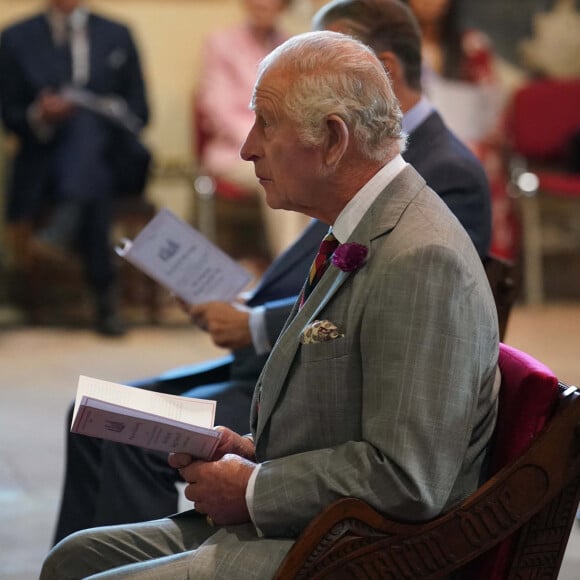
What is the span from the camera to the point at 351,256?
1.72m

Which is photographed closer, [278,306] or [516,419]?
[516,419]

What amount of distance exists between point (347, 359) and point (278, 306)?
998 millimetres

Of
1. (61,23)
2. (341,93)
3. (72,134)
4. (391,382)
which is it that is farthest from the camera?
(61,23)

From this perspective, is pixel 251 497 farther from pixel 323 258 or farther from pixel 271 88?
pixel 271 88

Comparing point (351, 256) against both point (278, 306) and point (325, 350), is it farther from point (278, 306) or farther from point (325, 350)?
point (278, 306)

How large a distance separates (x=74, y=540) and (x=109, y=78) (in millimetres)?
4784

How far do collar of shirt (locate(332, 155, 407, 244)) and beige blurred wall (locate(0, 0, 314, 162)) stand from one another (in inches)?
213

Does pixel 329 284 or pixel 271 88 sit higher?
pixel 271 88

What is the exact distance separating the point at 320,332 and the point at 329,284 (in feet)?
0.30

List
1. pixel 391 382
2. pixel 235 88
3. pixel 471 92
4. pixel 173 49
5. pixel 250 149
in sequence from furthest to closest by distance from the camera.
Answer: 1. pixel 173 49
2. pixel 471 92
3. pixel 235 88
4. pixel 250 149
5. pixel 391 382

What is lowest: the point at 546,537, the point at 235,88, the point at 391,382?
the point at 546,537

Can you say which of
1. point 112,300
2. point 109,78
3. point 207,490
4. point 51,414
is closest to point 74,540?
point 207,490

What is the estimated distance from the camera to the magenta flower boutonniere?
1.72 metres

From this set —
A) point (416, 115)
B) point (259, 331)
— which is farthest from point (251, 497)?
point (416, 115)
